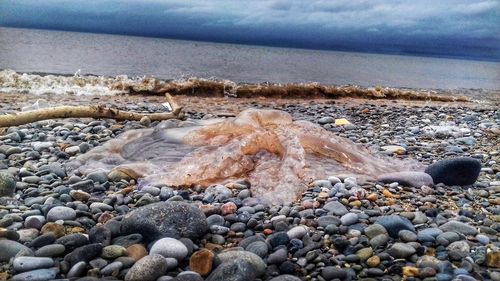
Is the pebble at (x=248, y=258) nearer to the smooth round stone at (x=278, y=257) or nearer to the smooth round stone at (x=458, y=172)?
the smooth round stone at (x=278, y=257)

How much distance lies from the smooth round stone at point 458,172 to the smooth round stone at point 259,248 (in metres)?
2.33

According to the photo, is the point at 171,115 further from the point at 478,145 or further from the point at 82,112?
the point at 478,145

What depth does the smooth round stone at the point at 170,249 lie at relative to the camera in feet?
8.96

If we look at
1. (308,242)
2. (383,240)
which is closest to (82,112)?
(308,242)

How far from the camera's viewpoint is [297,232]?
309 centimetres

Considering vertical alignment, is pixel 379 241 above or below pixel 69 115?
below

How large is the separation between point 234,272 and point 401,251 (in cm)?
111

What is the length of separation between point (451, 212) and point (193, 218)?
210 cm

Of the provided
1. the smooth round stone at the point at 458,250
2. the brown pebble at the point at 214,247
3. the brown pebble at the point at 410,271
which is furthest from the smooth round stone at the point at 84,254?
the smooth round stone at the point at 458,250

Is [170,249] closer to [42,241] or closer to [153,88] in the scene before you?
[42,241]

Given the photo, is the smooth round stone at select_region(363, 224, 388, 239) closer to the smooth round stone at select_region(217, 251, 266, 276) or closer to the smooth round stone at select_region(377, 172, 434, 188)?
the smooth round stone at select_region(217, 251, 266, 276)

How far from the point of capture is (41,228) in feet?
10.1

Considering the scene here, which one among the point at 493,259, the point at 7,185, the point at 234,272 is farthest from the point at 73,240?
the point at 493,259

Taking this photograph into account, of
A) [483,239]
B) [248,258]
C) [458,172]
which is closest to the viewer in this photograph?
[248,258]
